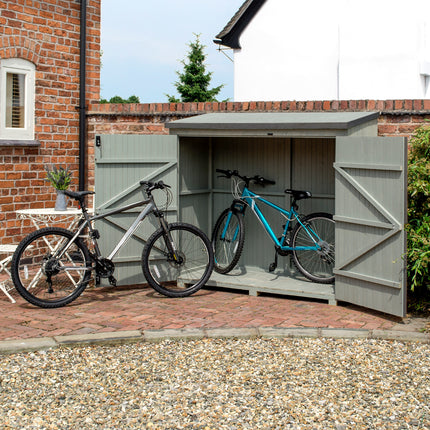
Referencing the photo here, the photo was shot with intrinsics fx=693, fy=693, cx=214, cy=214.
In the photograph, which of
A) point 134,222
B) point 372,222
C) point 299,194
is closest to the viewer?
point 372,222

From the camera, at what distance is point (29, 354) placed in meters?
5.13

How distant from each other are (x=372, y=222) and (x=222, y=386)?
249 cm

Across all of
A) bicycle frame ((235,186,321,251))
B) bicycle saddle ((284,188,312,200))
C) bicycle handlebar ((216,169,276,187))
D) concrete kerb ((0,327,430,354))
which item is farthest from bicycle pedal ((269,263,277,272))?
concrete kerb ((0,327,430,354))

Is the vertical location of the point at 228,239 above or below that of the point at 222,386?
above

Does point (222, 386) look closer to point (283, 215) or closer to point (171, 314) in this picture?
point (171, 314)

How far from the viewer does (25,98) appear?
8.92m

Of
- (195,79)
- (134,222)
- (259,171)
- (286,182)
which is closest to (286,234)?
(286,182)

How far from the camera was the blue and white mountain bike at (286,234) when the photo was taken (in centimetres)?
740

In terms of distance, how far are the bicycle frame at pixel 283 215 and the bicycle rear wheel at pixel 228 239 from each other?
0.52ft

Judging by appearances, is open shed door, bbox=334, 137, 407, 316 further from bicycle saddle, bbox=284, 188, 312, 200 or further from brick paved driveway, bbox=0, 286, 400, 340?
bicycle saddle, bbox=284, 188, 312, 200

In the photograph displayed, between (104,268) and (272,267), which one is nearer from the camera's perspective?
(104,268)

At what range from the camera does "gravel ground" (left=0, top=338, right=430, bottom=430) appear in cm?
397

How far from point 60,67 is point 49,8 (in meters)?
0.76

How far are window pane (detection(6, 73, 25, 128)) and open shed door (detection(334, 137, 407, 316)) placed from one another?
14.3 feet
